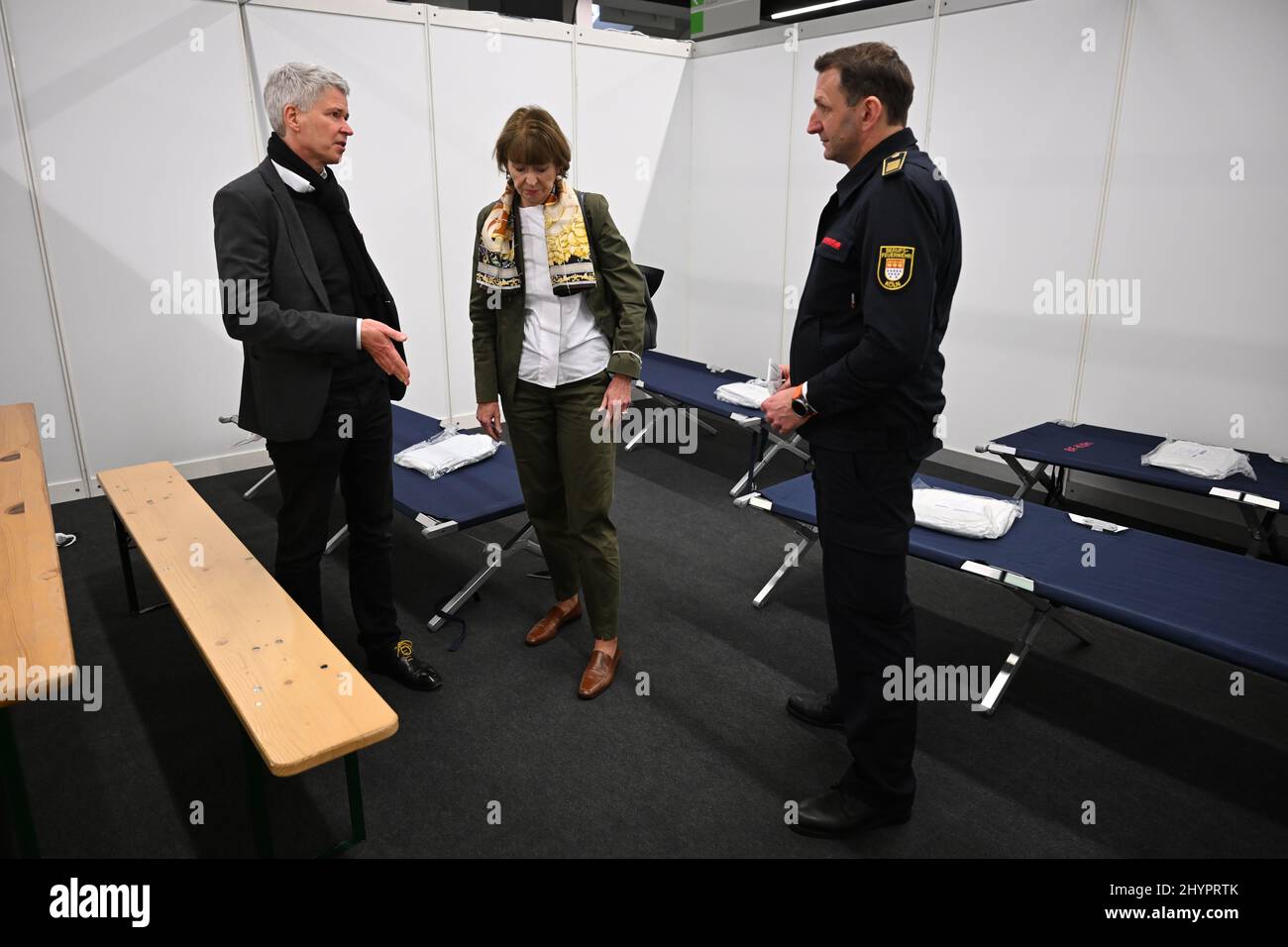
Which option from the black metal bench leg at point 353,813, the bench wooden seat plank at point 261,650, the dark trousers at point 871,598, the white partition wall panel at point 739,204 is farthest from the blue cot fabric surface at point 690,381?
the black metal bench leg at point 353,813

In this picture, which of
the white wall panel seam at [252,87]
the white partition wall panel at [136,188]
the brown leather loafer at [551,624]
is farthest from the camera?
the white wall panel seam at [252,87]

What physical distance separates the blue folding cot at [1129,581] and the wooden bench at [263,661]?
62.7 inches

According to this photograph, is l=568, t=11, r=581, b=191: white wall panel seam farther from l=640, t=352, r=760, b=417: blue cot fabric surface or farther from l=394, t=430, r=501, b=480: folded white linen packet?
l=394, t=430, r=501, b=480: folded white linen packet

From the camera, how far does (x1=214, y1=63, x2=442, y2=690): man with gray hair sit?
78.1 inches

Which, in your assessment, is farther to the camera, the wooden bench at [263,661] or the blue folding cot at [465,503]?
the blue folding cot at [465,503]

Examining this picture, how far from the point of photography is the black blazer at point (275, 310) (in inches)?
77.2

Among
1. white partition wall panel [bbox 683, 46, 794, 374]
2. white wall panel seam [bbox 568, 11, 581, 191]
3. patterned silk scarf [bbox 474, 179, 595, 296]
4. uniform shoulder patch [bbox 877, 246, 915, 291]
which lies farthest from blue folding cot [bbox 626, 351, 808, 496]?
uniform shoulder patch [bbox 877, 246, 915, 291]

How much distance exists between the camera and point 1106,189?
3830 mm

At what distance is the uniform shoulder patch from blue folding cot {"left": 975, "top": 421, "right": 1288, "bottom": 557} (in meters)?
2.18

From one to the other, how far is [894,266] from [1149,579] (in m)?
1.36

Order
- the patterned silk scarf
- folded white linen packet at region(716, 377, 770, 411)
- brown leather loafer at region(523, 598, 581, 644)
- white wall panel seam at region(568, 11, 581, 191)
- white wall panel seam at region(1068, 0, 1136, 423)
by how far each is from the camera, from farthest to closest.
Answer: white wall panel seam at region(568, 11, 581, 191) < folded white linen packet at region(716, 377, 770, 411) < white wall panel seam at region(1068, 0, 1136, 423) < brown leather loafer at region(523, 598, 581, 644) < the patterned silk scarf

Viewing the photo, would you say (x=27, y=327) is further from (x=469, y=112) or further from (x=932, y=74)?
(x=932, y=74)

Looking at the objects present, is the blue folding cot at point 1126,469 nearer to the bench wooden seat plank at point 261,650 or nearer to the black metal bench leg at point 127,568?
the bench wooden seat plank at point 261,650

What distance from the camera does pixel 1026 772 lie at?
224 cm
